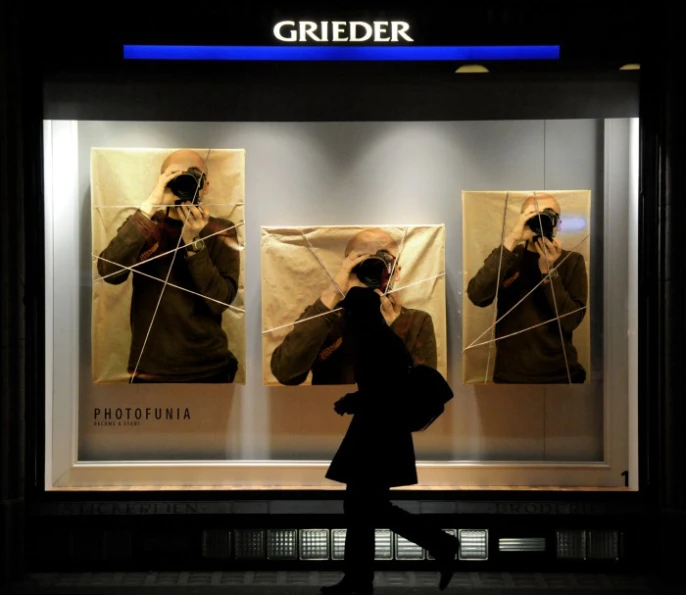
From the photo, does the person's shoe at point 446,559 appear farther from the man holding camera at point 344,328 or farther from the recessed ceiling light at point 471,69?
the recessed ceiling light at point 471,69

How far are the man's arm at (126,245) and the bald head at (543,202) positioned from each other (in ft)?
8.99

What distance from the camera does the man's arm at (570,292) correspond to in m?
5.91

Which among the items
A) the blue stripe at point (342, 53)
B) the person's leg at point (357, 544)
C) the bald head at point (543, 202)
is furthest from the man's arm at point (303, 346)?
the blue stripe at point (342, 53)

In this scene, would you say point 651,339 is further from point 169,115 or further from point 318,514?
point 169,115

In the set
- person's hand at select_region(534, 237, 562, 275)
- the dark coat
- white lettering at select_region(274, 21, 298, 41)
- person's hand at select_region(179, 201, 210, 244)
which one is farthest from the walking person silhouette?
white lettering at select_region(274, 21, 298, 41)

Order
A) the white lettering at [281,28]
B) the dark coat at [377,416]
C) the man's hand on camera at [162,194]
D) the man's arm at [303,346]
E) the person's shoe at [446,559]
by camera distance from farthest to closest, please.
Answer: the man's arm at [303,346] → the man's hand on camera at [162,194] → the white lettering at [281,28] → the person's shoe at [446,559] → the dark coat at [377,416]

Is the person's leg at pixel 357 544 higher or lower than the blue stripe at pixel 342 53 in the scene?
lower

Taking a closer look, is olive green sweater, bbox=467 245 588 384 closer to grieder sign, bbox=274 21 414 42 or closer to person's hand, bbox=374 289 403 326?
person's hand, bbox=374 289 403 326

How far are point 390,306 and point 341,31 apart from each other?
1959 millimetres

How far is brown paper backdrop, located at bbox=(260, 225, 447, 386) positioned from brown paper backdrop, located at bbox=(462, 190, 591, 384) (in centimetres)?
19

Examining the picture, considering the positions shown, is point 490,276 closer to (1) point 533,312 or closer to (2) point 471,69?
(1) point 533,312

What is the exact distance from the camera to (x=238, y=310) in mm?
5953

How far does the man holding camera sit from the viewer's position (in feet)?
19.4

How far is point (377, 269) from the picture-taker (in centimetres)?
593
